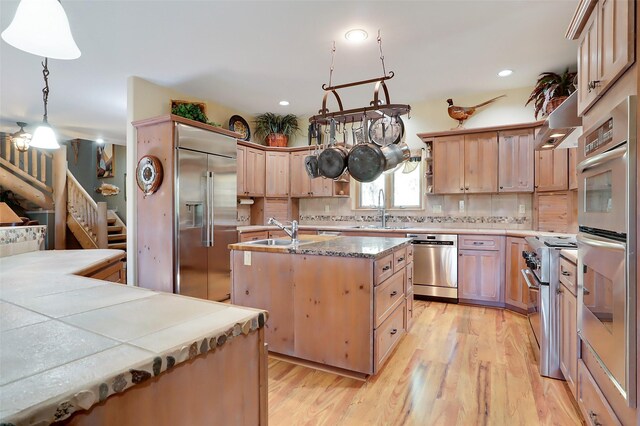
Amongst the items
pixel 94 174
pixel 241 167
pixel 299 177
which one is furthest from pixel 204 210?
pixel 94 174

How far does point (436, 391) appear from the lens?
214 centimetres

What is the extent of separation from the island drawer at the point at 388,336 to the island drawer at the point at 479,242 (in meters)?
1.57

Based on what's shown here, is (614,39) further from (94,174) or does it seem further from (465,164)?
(94,174)

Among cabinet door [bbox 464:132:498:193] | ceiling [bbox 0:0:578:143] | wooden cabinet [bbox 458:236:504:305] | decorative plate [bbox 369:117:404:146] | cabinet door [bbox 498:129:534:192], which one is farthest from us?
cabinet door [bbox 464:132:498:193]

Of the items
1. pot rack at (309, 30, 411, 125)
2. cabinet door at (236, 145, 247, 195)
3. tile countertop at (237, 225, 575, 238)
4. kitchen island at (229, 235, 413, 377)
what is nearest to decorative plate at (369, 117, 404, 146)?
pot rack at (309, 30, 411, 125)

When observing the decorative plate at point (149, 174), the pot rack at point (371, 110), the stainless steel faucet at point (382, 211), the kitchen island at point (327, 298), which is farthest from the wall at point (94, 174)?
the pot rack at point (371, 110)

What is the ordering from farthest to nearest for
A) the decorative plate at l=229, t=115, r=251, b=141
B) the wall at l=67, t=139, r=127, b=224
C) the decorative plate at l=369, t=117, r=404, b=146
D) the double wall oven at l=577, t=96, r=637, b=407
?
the wall at l=67, t=139, r=127, b=224, the decorative plate at l=229, t=115, r=251, b=141, the decorative plate at l=369, t=117, r=404, b=146, the double wall oven at l=577, t=96, r=637, b=407

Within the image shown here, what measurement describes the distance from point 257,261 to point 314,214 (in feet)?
10.3

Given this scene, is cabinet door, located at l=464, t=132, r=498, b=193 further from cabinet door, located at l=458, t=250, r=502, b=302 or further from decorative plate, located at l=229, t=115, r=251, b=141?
decorative plate, located at l=229, t=115, r=251, b=141

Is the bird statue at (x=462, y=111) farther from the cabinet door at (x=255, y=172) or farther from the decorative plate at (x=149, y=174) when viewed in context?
the decorative plate at (x=149, y=174)

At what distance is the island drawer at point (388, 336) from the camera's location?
229cm

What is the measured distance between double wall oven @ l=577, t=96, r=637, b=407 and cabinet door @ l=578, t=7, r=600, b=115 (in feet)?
0.62

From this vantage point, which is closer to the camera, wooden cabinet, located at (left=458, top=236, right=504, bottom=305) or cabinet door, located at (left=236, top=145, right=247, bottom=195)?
wooden cabinet, located at (left=458, top=236, right=504, bottom=305)

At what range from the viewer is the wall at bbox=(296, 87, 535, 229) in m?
4.32
